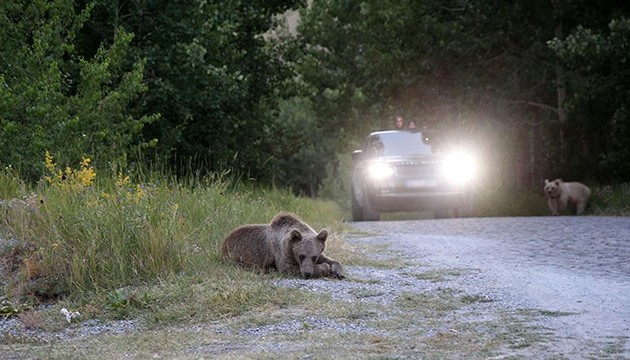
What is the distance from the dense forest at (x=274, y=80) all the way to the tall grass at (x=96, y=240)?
3.74m

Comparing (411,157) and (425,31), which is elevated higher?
(425,31)

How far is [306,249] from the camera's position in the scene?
33.3 feet

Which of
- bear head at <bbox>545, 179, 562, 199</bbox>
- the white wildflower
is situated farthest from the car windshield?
the white wildflower

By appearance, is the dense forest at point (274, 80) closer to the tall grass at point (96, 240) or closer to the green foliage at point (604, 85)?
the green foliage at point (604, 85)

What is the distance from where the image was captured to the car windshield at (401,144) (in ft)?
72.8

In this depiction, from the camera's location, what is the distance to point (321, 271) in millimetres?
10273

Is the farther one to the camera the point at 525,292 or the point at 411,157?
the point at 411,157

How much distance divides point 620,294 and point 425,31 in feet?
79.1

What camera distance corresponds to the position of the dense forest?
17.8m

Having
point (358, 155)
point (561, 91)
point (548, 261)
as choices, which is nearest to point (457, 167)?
point (358, 155)

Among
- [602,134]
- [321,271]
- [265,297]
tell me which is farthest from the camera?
[602,134]

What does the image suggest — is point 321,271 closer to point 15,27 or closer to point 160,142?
point 15,27

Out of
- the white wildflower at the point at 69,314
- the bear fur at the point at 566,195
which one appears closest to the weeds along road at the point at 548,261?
the white wildflower at the point at 69,314

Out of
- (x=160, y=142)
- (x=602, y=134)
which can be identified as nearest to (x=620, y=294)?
(x=160, y=142)
